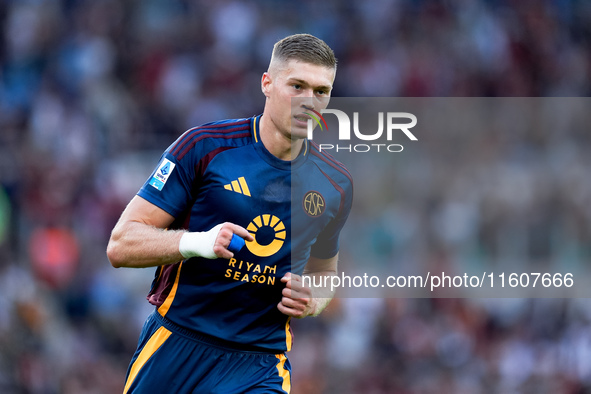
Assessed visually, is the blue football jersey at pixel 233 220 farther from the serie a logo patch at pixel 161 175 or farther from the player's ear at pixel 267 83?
the player's ear at pixel 267 83

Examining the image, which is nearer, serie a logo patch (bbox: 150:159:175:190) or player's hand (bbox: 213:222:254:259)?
player's hand (bbox: 213:222:254:259)

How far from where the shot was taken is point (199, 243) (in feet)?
14.4

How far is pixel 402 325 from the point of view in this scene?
10953 mm

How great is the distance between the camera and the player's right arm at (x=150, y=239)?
4391mm

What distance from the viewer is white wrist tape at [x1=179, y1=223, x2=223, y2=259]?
4.34 metres

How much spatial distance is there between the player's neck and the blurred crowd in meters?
5.33

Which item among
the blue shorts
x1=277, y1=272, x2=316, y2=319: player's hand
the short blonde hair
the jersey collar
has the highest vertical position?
the short blonde hair

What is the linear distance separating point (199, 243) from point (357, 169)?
608cm

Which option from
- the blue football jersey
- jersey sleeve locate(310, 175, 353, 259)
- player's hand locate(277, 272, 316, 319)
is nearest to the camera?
player's hand locate(277, 272, 316, 319)

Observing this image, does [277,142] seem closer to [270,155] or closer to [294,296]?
[270,155]

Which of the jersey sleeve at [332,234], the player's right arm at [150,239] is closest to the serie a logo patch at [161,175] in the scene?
the player's right arm at [150,239]

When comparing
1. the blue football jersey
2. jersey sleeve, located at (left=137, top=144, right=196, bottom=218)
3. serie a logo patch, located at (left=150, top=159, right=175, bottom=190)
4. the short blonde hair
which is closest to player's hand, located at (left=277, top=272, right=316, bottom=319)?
the blue football jersey

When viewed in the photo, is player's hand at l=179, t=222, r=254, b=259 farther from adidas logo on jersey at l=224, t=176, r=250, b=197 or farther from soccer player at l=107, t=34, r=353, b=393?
adidas logo on jersey at l=224, t=176, r=250, b=197

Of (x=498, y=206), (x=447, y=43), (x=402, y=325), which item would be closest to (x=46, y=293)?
(x=402, y=325)
